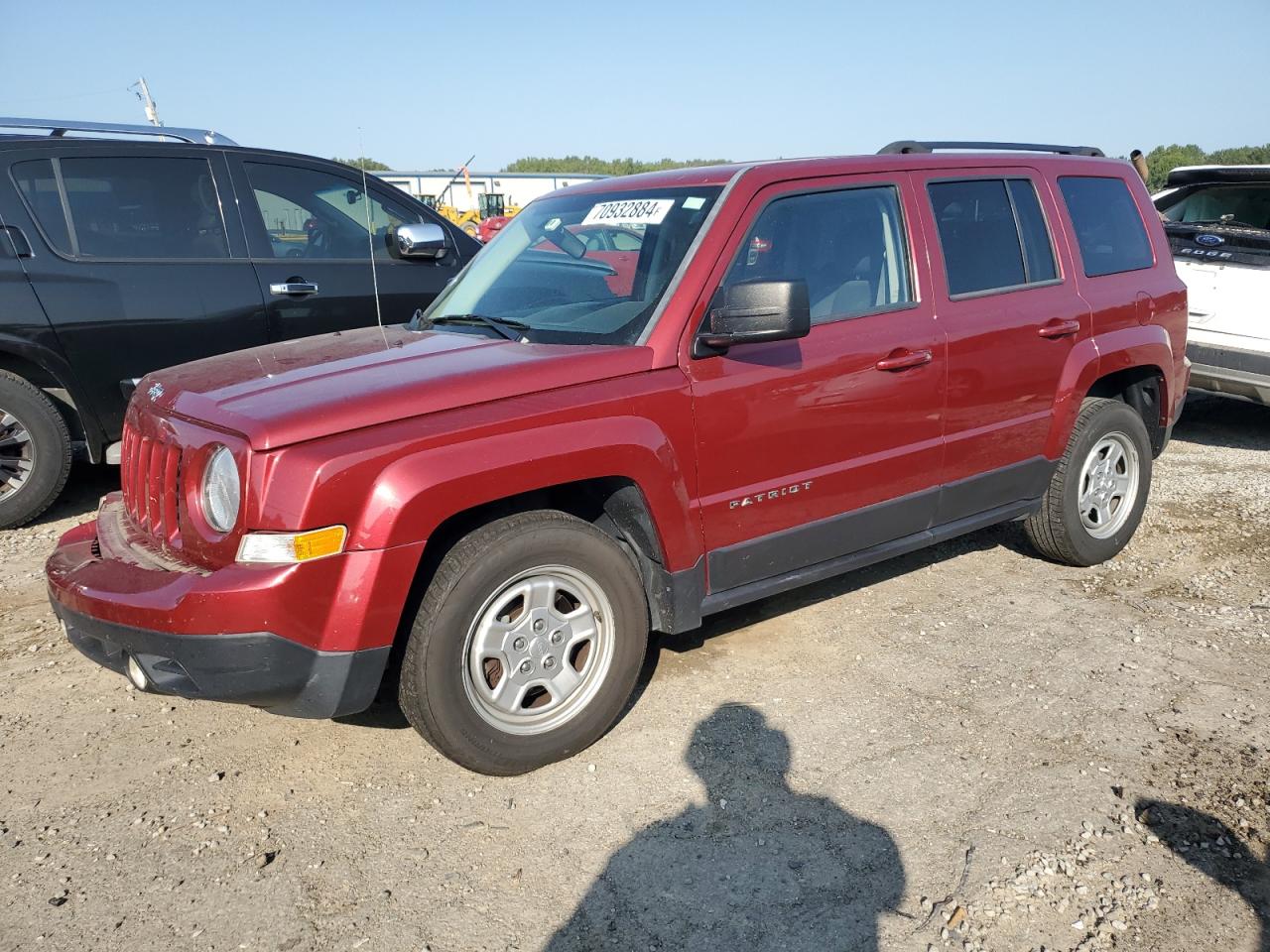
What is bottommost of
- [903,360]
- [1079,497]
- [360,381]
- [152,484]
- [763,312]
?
[1079,497]

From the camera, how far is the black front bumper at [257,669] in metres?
2.68

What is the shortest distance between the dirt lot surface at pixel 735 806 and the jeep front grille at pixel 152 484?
2.58 ft

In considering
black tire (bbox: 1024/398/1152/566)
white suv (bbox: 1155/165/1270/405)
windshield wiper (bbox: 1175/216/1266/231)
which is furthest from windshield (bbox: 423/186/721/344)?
windshield wiper (bbox: 1175/216/1266/231)

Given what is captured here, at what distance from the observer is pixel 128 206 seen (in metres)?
5.50

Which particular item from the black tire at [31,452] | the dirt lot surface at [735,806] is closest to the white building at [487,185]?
the black tire at [31,452]

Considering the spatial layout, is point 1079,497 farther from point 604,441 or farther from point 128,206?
point 128,206

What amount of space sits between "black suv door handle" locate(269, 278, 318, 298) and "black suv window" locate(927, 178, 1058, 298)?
11.7 feet

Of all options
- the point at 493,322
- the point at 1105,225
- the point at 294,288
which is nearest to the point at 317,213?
the point at 294,288

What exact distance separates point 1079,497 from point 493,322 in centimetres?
286

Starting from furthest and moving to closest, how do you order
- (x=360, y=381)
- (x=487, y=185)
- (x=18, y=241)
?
(x=487, y=185)
(x=18, y=241)
(x=360, y=381)

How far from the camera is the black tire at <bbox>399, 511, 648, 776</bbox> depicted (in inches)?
113

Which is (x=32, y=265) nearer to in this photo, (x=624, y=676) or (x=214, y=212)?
(x=214, y=212)

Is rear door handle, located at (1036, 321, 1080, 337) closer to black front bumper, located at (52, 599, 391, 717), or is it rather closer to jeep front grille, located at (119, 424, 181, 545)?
black front bumper, located at (52, 599, 391, 717)

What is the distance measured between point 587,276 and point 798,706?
1.73 metres
